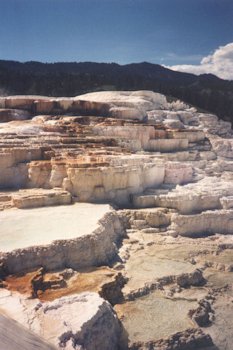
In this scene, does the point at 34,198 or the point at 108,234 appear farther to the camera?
the point at 34,198

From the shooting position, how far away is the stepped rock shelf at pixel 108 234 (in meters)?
4.88

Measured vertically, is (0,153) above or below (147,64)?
below

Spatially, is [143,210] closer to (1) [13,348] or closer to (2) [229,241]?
(2) [229,241]

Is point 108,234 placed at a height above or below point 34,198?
below

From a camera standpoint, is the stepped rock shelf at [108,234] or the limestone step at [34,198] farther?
the limestone step at [34,198]

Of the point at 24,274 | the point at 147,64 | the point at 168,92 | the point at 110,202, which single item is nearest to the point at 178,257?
the point at 110,202

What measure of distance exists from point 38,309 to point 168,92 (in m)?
25.2

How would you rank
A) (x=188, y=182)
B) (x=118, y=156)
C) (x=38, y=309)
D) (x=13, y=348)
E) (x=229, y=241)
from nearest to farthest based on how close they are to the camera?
(x=13, y=348) → (x=38, y=309) → (x=229, y=241) → (x=118, y=156) → (x=188, y=182)

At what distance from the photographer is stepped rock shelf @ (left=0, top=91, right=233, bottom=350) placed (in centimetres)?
488

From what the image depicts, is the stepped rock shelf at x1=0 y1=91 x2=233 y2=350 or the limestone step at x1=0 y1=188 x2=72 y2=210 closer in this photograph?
the stepped rock shelf at x1=0 y1=91 x2=233 y2=350

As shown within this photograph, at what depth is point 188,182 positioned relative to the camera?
1102 cm

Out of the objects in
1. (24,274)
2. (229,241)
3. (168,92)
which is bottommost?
(229,241)

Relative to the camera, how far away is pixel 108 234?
747cm

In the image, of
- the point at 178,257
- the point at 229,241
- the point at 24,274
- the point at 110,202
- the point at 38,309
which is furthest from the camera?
the point at 110,202
